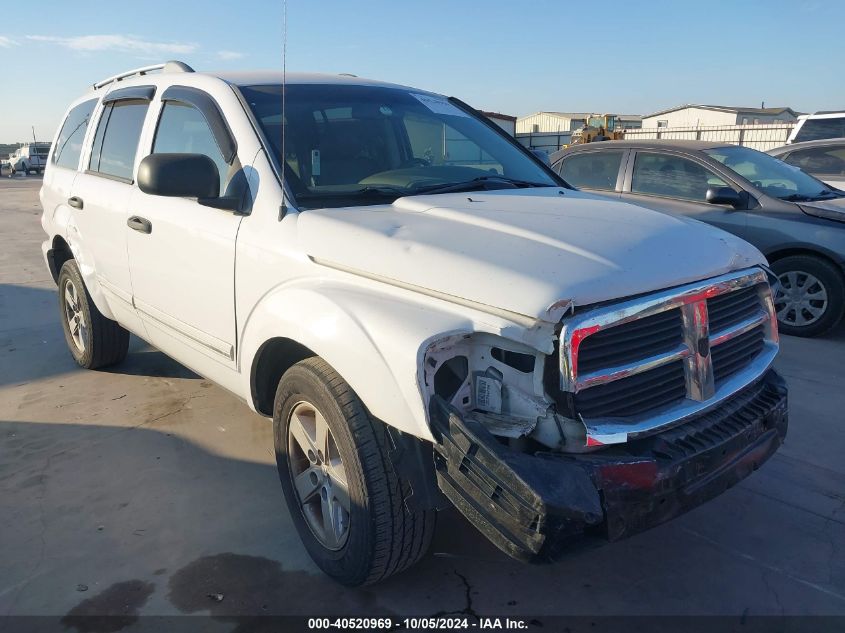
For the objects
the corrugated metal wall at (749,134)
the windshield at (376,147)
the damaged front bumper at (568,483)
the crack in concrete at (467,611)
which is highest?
the corrugated metal wall at (749,134)

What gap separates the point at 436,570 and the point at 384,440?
2.69 feet

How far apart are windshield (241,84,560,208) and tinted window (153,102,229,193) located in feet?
0.93

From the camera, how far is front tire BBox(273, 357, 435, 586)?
91.5 inches

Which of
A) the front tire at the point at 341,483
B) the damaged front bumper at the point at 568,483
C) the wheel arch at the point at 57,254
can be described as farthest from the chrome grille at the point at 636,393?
the wheel arch at the point at 57,254

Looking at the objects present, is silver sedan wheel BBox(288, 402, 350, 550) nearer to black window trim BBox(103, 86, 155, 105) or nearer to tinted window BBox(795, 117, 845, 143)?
black window trim BBox(103, 86, 155, 105)

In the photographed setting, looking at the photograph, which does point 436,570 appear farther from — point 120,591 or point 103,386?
point 103,386

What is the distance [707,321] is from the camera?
7.81 ft

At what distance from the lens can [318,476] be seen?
2732 millimetres

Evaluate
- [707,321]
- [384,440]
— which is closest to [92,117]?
[384,440]

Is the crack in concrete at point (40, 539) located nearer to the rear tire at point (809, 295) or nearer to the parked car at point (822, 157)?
the rear tire at point (809, 295)

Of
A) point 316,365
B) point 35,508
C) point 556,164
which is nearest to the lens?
point 316,365

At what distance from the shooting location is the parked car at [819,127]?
9.75 metres

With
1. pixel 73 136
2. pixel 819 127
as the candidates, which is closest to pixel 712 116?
pixel 819 127

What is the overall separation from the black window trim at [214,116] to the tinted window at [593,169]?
15.5 ft
